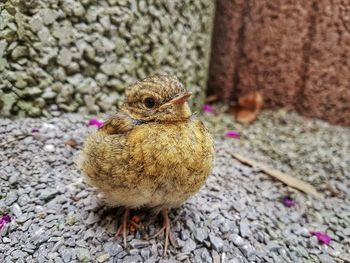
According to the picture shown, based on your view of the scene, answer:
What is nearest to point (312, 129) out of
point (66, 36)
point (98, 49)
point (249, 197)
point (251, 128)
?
point (251, 128)

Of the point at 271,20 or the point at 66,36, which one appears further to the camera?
the point at 271,20

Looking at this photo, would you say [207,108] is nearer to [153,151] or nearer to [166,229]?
[166,229]

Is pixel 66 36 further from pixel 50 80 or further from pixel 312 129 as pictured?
pixel 312 129

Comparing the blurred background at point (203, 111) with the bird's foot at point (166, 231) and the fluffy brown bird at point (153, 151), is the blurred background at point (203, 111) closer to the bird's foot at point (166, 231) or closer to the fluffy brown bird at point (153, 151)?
the bird's foot at point (166, 231)

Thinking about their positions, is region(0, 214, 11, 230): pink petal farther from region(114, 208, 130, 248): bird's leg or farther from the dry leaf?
the dry leaf

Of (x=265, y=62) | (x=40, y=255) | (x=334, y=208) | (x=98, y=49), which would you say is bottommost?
(x=334, y=208)

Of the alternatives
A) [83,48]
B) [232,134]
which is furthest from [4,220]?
[232,134]

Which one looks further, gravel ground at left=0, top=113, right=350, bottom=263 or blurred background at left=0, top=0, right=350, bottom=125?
blurred background at left=0, top=0, right=350, bottom=125

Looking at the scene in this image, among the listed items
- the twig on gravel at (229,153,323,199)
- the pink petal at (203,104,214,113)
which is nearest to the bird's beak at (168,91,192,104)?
the twig on gravel at (229,153,323,199)
